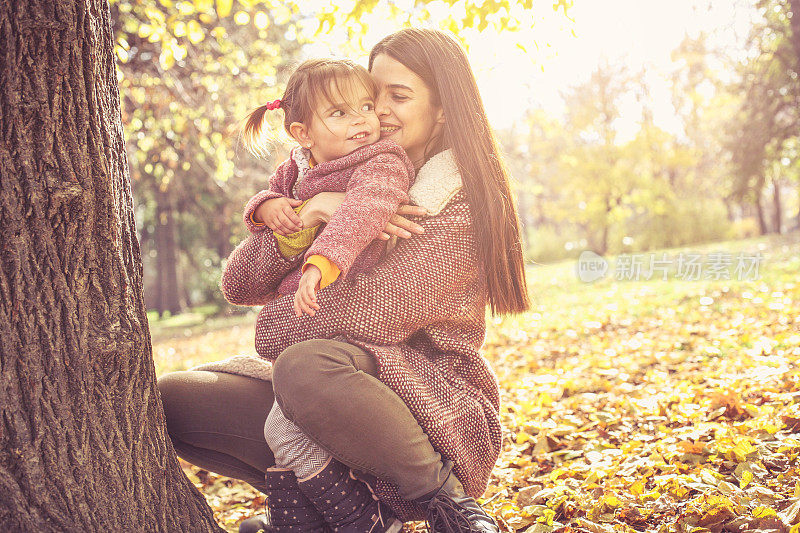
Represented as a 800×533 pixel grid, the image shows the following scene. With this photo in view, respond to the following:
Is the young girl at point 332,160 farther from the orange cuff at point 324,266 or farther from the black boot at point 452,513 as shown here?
the black boot at point 452,513

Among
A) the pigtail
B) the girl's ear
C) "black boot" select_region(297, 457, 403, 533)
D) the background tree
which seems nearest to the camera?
"black boot" select_region(297, 457, 403, 533)

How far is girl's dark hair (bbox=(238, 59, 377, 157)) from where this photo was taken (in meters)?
2.21

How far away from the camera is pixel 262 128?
2553 millimetres

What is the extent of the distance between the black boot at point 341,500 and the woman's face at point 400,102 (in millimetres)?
1138

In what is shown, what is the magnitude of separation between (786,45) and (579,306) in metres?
8.43

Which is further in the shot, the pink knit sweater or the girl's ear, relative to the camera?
the girl's ear

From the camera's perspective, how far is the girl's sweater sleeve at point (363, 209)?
1823 mm

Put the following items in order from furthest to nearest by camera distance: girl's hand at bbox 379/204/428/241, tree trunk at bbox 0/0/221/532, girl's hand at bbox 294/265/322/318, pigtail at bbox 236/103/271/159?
pigtail at bbox 236/103/271/159 → girl's hand at bbox 379/204/428/241 → girl's hand at bbox 294/265/322/318 → tree trunk at bbox 0/0/221/532

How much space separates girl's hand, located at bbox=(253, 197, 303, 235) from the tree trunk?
48 centimetres

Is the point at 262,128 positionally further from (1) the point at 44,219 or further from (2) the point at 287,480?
(2) the point at 287,480

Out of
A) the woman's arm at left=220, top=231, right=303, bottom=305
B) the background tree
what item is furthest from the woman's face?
the background tree

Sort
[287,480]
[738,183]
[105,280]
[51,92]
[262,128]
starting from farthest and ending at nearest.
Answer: [738,183] → [262,128] → [287,480] → [105,280] → [51,92]

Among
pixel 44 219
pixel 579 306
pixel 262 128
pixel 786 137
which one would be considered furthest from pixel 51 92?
pixel 786 137

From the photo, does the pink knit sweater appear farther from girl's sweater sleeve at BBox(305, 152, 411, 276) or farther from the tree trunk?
the tree trunk
